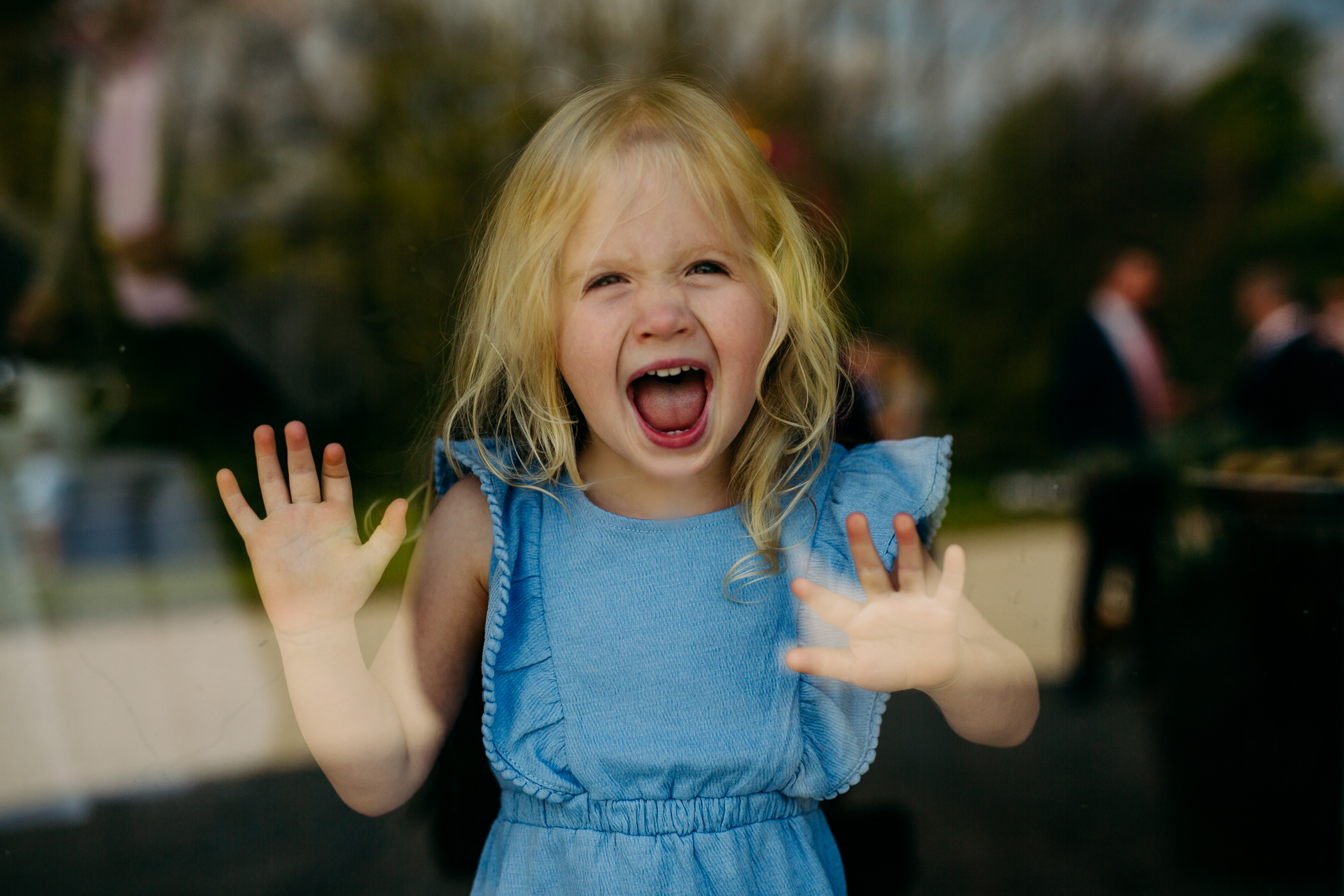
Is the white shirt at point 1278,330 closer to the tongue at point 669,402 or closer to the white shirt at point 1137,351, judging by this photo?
the white shirt at point 1137,351

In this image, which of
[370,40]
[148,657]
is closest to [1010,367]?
[370,40]

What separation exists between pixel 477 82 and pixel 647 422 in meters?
0.54

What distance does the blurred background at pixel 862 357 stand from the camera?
108cm

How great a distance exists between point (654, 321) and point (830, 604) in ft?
0.86

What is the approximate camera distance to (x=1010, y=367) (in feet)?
4.27

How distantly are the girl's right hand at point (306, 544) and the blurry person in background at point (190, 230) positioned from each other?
309mm

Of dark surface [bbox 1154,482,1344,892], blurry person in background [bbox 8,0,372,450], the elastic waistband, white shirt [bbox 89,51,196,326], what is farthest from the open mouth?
dark surface [bbox 1154,482,1344,892]

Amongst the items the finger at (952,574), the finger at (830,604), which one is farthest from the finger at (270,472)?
the finger at (952,574)

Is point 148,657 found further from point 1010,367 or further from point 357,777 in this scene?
point 1010,367

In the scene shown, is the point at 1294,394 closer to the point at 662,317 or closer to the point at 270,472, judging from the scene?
the point at 662,317

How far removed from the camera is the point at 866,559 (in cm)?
73

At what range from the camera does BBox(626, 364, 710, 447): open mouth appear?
0.82m

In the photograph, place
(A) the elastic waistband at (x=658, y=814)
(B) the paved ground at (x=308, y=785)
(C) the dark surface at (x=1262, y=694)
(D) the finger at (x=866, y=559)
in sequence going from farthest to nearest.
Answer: (C) the dark surface at (x=1262, y=694), (B) the paved ground at (x=308, y=785), (A) the elastic waistband at (x=658, y=814), (D) the finger at (x=866, y=559)

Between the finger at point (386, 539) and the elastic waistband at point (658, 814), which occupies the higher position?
the finger at point (386, 539)
